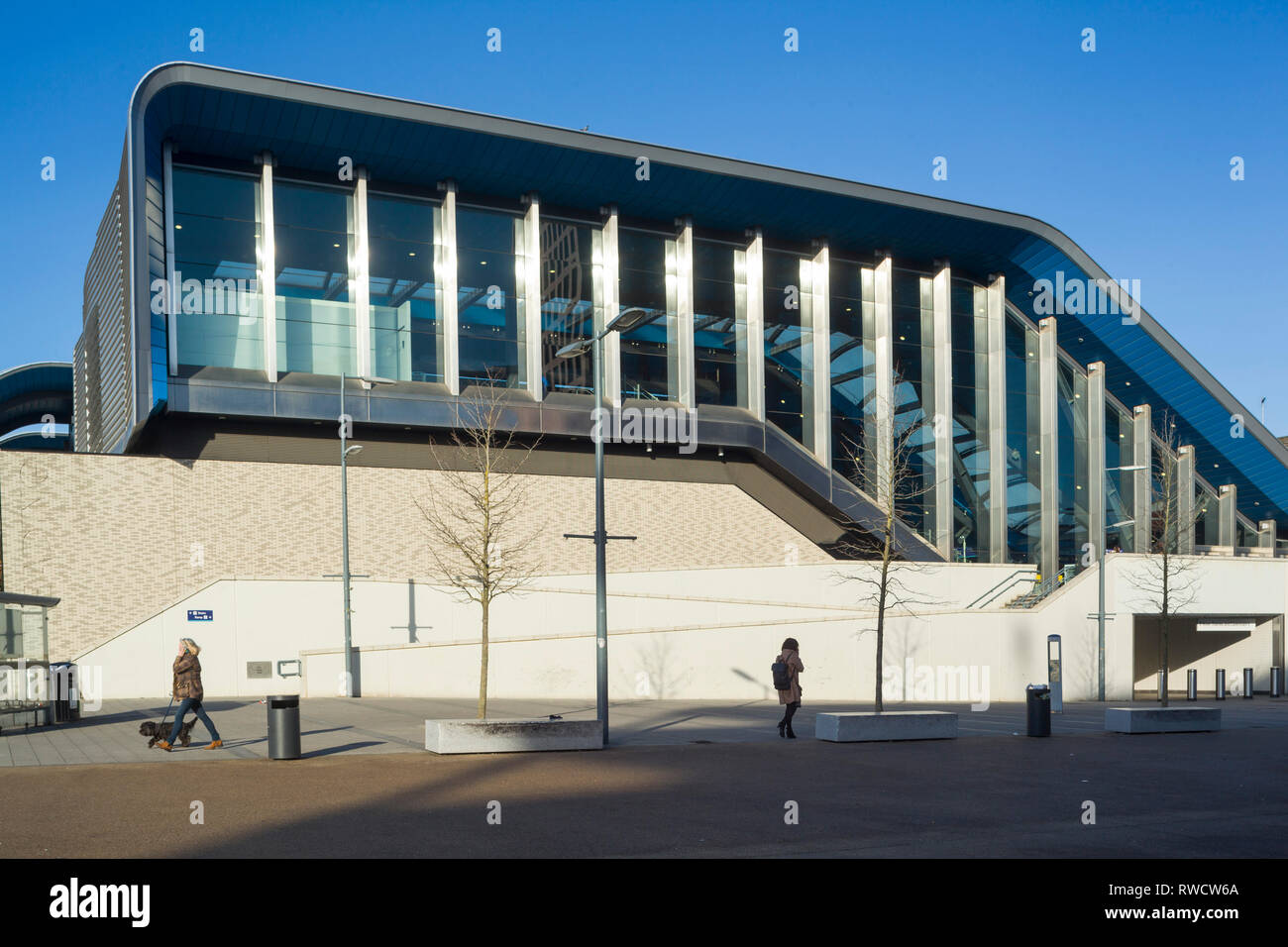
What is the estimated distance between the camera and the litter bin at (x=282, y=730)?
15828 millimetres

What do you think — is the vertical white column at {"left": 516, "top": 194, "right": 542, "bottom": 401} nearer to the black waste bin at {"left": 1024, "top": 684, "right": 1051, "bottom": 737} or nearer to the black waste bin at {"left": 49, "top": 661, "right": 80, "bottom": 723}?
the black waste bin at {"left": 49, "top": 661, "right": 80, "bottom": 723}

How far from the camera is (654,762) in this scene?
1584cm

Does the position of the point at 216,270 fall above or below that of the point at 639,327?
above

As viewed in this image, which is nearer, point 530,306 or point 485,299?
point 485,299

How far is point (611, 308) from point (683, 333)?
269 centimetres

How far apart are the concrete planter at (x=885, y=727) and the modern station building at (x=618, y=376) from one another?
411 inches

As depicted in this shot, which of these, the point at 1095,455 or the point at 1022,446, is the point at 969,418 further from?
the point at 1095,455

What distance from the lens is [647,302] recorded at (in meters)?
38.0

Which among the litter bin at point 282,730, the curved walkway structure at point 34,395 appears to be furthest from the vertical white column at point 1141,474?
the curved walkway structure at point 34,395

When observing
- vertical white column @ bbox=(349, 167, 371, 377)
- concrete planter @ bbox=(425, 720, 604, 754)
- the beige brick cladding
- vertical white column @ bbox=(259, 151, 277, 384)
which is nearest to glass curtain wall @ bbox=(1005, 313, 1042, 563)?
the beige brick cladding

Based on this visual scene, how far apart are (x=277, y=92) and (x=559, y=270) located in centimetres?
991

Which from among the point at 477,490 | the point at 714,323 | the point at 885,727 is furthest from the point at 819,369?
the point at 885,727

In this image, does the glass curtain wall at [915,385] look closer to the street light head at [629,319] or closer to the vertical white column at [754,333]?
the vertical white column at [754,333]
